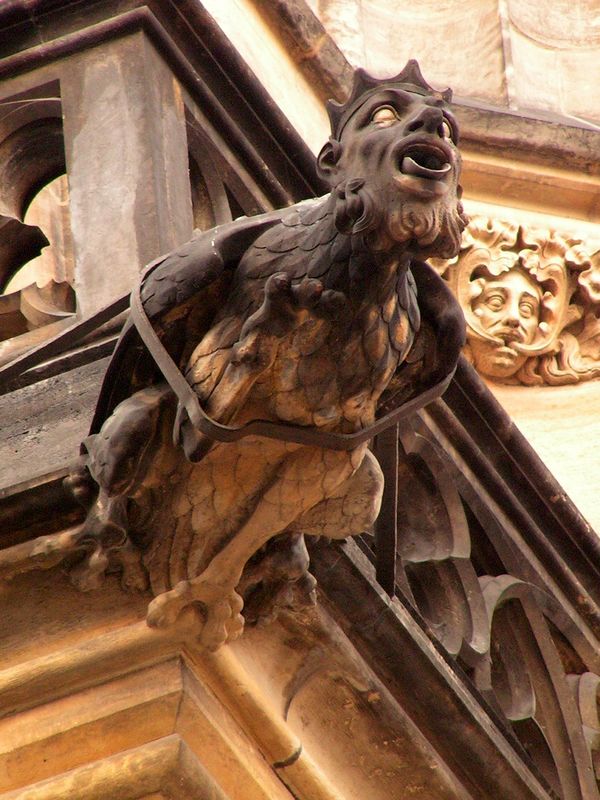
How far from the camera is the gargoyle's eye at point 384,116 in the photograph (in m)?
3.81

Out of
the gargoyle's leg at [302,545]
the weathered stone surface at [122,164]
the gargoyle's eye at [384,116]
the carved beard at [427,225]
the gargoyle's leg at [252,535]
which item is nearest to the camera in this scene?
the carved beard at [427,225]

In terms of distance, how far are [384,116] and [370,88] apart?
9cm

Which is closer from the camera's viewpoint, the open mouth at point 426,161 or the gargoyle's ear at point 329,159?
the open mouth at point 426,161

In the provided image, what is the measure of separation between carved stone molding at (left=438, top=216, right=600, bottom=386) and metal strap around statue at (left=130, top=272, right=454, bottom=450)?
3008mm

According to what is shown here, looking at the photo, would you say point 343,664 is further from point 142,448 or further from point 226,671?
point 142,448

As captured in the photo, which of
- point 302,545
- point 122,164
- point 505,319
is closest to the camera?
point 302,545

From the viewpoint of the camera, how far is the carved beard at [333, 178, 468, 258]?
3.67 metres

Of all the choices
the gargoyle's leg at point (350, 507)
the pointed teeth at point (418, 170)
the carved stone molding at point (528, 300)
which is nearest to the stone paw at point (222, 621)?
the gargoyle's leg at point (350, 507)

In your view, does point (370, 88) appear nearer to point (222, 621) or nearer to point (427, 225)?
point (427, 225)

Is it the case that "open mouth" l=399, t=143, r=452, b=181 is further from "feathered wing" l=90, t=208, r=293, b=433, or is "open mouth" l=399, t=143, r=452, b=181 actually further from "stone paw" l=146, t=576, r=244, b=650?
"stone paw" l=146, t=576, r=244, b=650

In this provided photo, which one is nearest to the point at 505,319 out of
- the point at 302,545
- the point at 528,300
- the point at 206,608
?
the point at 528,300

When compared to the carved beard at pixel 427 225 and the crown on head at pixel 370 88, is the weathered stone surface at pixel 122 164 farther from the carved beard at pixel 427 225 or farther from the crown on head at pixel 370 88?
the carved beard at pixel 427 225

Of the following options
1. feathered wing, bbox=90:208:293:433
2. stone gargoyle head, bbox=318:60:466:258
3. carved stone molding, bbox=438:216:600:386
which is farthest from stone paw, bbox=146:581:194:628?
carved stone molding, bbox=438:216:600:386

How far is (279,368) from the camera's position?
3.84 metres
